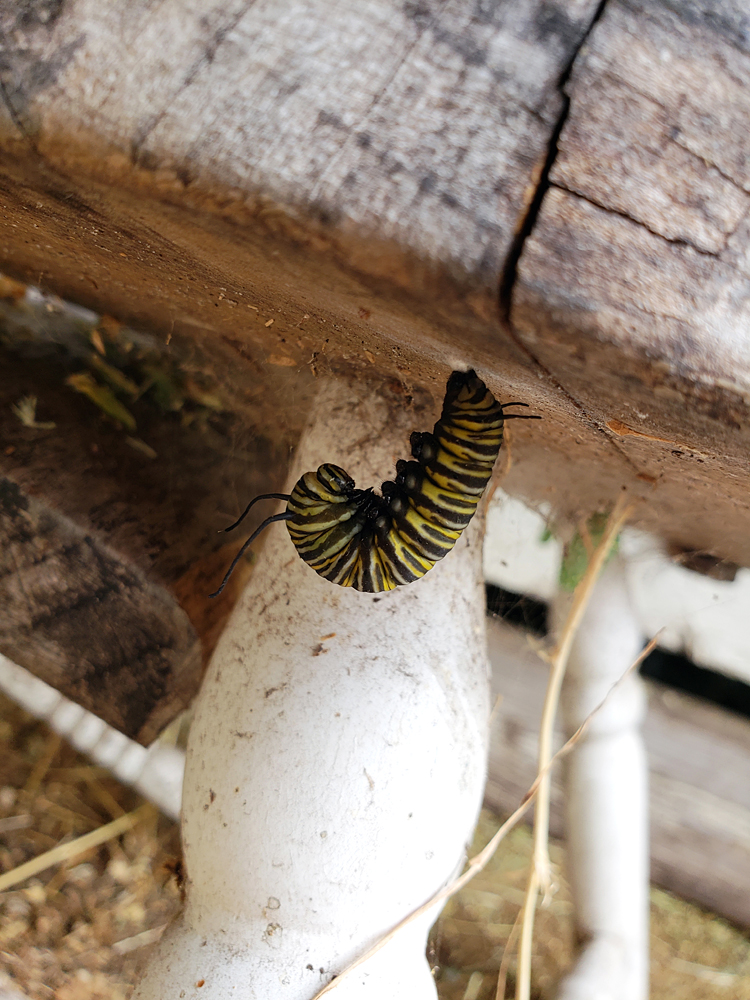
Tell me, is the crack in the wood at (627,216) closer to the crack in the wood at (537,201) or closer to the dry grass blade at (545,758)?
the crack in the wood at (537,201)

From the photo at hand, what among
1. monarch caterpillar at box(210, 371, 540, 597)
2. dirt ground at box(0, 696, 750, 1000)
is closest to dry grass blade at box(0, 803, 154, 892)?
dirt ground at box(0, 696, 750, 1000)

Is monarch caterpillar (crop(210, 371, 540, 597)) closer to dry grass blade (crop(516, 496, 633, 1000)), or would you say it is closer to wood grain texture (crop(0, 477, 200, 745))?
wood grain texture (crop(0, 477, 200, 745))

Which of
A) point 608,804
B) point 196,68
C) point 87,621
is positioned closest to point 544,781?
point 608,804

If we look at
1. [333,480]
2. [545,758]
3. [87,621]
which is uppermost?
[333,480]

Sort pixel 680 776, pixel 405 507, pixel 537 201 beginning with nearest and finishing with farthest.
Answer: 1. pixel 537 201
2. pixel 405 507
3. pixel 680 776

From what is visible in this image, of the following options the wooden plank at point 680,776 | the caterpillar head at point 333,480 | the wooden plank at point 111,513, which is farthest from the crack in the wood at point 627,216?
the wooden plank at point 680,776

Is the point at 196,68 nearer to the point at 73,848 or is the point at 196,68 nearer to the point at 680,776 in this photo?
the point at 73,848

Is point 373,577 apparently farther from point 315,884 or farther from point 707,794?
point 707,794

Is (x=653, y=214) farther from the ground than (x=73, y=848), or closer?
farther from the ground
